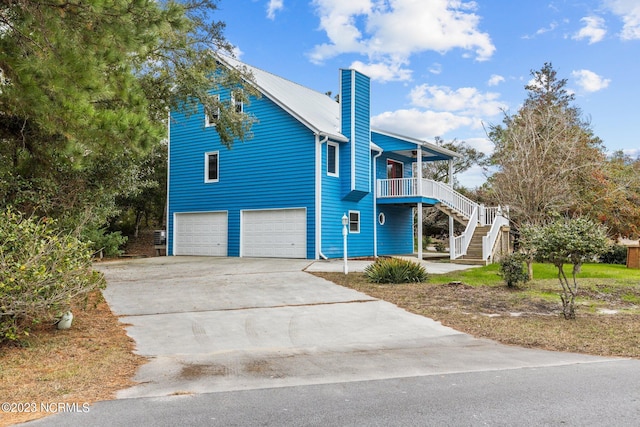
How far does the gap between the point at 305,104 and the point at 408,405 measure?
1875cm

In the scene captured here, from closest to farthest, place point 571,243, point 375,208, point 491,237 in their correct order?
point 571,243 → point 491,237 → point 375,208

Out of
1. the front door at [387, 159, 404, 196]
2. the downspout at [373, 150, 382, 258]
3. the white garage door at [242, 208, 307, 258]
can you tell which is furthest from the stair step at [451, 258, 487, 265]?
the white garage door at [242, 208, 307, 258]

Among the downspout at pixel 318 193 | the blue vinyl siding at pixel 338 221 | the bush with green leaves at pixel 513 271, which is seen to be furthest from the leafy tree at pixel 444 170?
the bush with green leaves at pixel 513 271

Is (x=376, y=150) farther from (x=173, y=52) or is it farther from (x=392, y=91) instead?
(x=173, y=52)

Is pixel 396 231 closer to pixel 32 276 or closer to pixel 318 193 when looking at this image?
pixel 318 193

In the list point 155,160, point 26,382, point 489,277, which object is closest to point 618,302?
point 489,277

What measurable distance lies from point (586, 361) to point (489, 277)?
27.4 feet

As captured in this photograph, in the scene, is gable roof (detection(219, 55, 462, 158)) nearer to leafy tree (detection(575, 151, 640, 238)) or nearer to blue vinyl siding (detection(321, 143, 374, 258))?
blue vinyl siding (detection(321, 143, 374, 258))

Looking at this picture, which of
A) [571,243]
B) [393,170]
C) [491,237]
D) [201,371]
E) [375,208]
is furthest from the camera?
[393,170]

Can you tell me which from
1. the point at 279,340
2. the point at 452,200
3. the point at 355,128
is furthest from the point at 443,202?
the point at 279,340

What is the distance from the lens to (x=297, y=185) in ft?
61.3

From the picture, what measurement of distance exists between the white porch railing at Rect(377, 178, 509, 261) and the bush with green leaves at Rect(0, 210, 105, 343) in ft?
49.7

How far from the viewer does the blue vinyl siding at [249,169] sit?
18.6 meters

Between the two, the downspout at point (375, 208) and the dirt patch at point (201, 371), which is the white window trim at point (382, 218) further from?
the dirt patch at point (201, 371)
